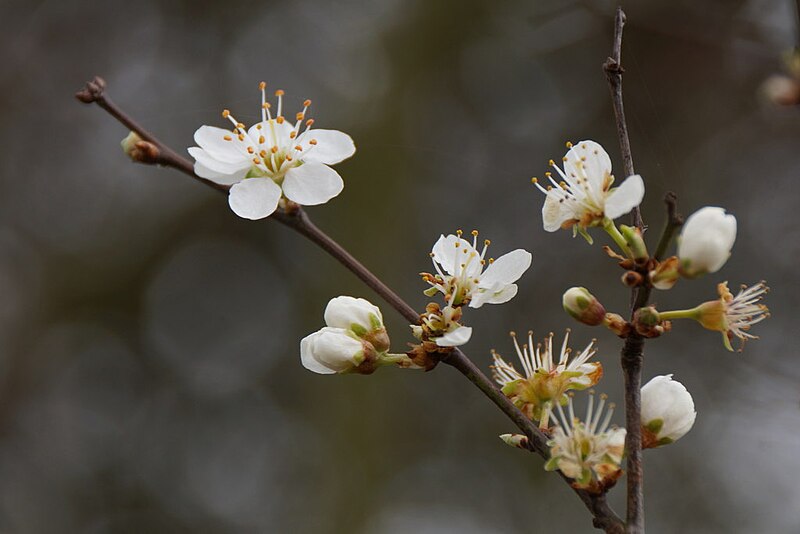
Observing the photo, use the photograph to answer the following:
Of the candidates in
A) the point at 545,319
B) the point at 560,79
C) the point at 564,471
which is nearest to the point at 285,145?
the point at 564,471

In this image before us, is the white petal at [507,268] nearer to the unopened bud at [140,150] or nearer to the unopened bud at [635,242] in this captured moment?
the unopened bud at [635,242]

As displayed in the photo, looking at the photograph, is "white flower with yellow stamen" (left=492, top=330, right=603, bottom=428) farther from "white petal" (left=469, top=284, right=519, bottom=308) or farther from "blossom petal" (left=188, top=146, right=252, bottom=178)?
"blossom petal" (left=188, top=146, right=252, bottom=178)

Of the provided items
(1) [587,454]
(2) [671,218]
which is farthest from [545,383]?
(2) [671,218]

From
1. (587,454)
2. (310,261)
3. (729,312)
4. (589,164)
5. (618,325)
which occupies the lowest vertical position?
(587,454)

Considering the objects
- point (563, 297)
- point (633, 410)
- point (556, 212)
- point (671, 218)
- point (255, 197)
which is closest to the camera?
point (671, 218)

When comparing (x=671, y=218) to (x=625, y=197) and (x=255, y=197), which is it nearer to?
(x=625, y=197)

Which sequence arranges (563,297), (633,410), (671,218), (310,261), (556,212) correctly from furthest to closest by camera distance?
(310,261)
(556,212)
(563,297)
(633,410)
(671,218)

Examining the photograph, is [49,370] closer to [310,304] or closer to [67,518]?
[67,518]
